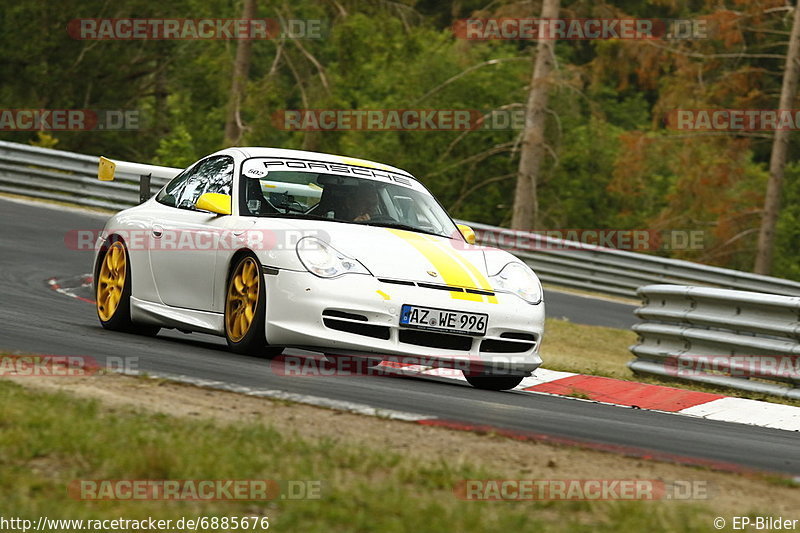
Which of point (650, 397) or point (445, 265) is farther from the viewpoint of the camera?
point (650, 397)

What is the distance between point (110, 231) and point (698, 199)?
24.2 m

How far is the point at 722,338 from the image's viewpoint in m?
10.4

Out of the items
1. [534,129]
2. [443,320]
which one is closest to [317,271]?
[443,320]

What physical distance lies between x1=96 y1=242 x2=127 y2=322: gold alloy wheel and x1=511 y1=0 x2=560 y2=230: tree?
18.1 metres

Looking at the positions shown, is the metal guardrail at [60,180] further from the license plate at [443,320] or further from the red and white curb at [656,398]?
the license plate at [443,320]

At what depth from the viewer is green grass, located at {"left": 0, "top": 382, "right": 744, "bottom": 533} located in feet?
13.0

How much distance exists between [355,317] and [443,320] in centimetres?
53

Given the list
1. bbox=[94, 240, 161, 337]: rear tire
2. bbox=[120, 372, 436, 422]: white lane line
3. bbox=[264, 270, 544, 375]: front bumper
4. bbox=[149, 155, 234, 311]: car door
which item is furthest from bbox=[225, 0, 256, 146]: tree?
bbox=[120, 372, 436, 422]: white lane line

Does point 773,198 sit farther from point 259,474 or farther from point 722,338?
point 259,474

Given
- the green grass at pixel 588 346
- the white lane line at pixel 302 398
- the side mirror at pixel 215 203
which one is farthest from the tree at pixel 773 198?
the white lane line at pixel 302 398

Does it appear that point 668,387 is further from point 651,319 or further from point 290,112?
point 290,112

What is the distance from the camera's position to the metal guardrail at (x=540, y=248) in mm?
20484

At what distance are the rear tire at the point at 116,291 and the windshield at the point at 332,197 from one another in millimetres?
1281

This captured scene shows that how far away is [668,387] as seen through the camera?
32.0 feet
